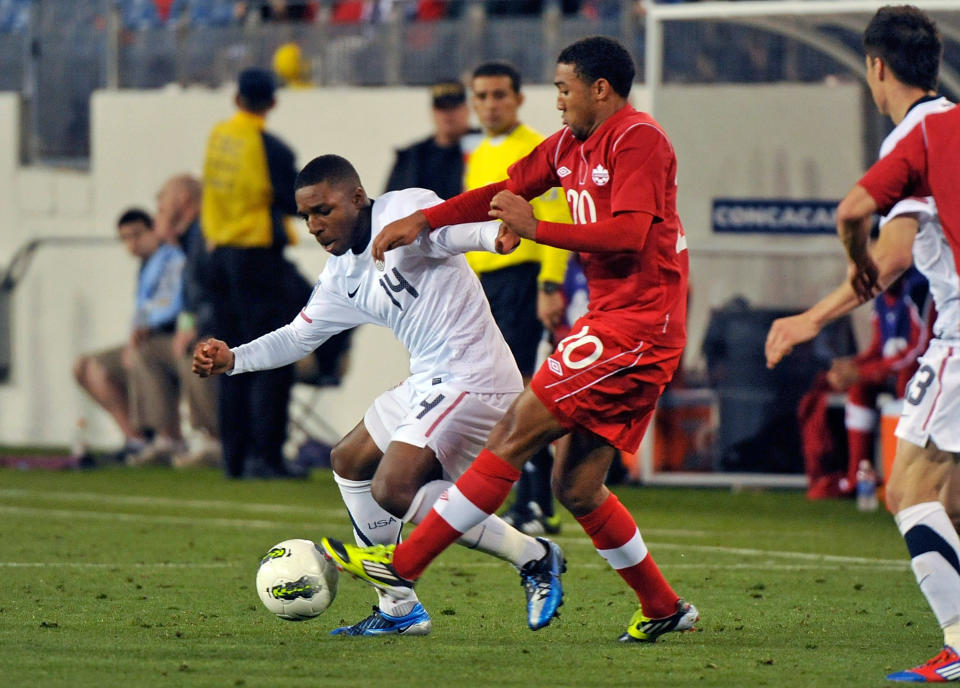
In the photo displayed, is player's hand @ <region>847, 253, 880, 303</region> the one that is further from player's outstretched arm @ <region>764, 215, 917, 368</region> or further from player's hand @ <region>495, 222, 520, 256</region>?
player's hand @ <region>495, 222, 520, 256</region>

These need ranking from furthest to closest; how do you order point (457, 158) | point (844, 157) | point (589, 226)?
point (844, 157) → point (457, 158) → point (589, 226)

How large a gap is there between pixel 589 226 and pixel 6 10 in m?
14.2

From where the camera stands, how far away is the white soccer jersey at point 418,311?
6.06 metres

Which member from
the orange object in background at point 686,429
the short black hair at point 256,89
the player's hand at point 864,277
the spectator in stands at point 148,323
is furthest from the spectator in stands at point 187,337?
the player's hand at point 864,277

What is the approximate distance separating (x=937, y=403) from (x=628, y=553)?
49.3 inches

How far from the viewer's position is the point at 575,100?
18.7 feet

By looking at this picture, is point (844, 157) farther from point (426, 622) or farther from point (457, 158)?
point (426, 622)

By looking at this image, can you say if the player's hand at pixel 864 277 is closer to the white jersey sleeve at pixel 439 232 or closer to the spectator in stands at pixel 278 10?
the white jersey sleeve at pixel 439 232

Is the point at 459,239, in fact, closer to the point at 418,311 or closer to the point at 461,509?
the point at 418,311

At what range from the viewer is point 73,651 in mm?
5516

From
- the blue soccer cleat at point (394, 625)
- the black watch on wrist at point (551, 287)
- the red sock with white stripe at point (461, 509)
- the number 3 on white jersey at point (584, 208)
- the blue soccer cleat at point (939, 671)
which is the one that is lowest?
the blue soccer cleat at point (394, 625)

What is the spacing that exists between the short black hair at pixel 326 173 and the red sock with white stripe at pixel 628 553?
55.1 inches

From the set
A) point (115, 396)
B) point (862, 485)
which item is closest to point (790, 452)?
point (862, 485)

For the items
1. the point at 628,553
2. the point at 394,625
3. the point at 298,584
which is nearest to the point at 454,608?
the point at 394,625
